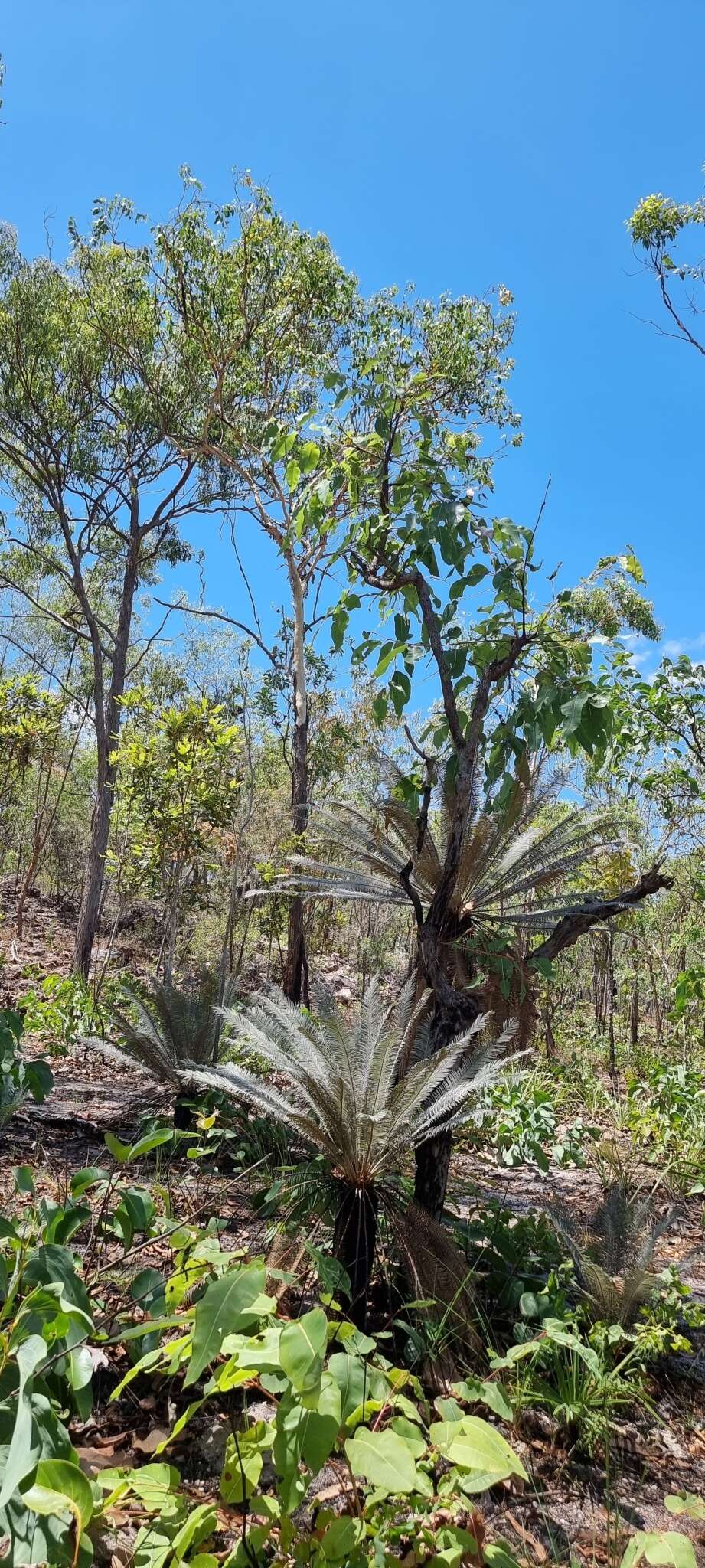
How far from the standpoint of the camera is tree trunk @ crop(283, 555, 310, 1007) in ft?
27.9

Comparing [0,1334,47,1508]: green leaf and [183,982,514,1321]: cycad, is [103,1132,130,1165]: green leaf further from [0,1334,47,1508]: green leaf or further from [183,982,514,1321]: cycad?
[183,982,514,1321]: cycad

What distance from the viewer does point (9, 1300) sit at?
1307 millimetres

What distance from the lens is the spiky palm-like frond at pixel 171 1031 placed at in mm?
3986

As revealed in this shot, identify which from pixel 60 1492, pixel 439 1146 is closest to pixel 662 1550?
pixel 60 1492

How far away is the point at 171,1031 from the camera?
422cm

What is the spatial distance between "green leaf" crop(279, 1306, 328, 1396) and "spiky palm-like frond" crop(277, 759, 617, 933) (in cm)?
155

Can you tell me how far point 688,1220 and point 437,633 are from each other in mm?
2751

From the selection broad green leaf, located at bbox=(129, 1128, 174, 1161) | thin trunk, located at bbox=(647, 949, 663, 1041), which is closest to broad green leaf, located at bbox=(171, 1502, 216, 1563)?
broad green leaf, located at bbox=(129, 1128, 174, 1161)

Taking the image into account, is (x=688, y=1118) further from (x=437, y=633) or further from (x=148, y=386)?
(x=148, y=386)

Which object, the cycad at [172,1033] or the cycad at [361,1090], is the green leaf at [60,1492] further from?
the cycad at [172,1033]

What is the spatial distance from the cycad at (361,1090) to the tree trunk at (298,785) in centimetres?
488

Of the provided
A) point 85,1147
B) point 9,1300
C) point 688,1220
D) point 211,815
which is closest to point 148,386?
point 211,815

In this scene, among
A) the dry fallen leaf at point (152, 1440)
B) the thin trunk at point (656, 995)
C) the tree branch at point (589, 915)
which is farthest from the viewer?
the thin trunk at point (656, 995)

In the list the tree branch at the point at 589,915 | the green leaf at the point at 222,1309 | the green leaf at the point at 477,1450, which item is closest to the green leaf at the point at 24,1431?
the green leaf at the point at 222,1309
